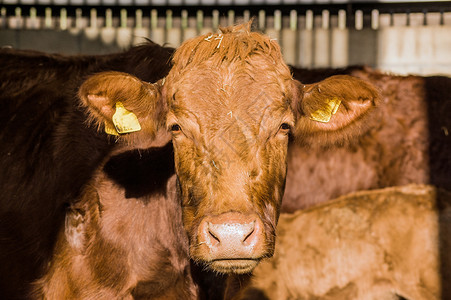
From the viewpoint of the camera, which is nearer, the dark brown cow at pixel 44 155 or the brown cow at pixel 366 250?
the dark brown cow at pixel 44 155

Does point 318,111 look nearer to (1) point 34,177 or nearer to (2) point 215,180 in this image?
(2) point 215,180

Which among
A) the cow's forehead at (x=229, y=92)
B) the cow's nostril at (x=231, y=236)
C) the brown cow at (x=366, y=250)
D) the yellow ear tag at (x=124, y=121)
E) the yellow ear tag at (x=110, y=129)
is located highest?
the cow's forehead at (x=229, y=92)

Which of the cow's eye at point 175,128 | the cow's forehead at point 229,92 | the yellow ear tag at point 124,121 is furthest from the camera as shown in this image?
the yellow ear tag at point 124,121

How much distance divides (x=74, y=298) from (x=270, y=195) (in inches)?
46.6

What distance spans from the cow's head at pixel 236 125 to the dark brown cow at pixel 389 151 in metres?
1.48

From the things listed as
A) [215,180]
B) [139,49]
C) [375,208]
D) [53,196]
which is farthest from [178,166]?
[375,208]

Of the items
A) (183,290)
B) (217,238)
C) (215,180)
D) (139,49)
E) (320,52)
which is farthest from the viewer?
(320,52)

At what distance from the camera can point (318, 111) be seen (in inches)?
135

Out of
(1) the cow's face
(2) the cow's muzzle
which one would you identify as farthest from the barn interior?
(2) the cow's muzzle

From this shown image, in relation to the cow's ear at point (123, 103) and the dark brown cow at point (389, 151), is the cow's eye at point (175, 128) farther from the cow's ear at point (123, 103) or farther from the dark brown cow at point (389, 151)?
the dark brown cow at point (389, 151)

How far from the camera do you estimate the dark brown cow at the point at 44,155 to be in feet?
11.2

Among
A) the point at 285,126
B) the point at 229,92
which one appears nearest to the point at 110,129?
the point at 229,92

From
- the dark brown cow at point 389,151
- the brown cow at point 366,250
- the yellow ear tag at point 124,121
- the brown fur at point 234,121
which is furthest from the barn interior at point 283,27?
the yellow ear tag at point 124,121

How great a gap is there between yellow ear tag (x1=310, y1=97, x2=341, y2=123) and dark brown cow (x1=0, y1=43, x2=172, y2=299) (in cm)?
89
